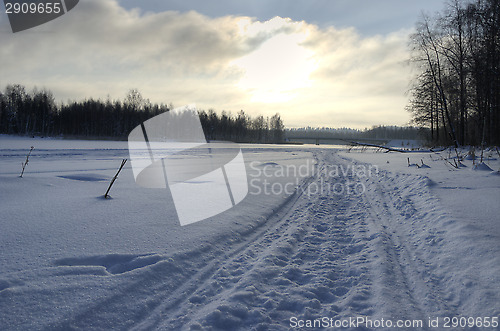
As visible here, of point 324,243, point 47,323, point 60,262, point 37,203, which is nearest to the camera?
point 47,323

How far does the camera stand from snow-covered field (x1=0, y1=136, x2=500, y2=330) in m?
2.26

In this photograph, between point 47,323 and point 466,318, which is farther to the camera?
point 466,318

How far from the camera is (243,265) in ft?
10.7

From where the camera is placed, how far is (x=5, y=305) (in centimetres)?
211

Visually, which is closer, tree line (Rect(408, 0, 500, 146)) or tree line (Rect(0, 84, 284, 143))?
tree line (Rect(408, 0, 500, 146))

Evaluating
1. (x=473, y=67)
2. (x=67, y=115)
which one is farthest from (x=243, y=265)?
(x=67, y=115)

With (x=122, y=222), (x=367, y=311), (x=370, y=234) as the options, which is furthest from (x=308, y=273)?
(x=122, y=222)

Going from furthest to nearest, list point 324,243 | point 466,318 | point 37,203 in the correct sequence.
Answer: point 37,203 < point 324,243 < point 466,318

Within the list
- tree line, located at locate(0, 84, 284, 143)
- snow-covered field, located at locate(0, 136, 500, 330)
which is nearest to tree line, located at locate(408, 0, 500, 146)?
snow-covered field, located at locate(0, 136, 500, 330)

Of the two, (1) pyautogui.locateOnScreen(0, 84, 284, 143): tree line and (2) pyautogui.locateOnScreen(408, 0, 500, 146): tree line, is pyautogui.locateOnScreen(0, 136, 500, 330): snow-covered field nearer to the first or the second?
(2) pyautogui.locateOnScreen(408, 0, 500, 146): tree line

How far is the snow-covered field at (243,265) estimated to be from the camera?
7.40ft

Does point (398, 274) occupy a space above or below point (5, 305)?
below

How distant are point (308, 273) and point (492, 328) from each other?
163cm

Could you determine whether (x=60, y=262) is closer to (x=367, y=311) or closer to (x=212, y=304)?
(x=212, y=304)
